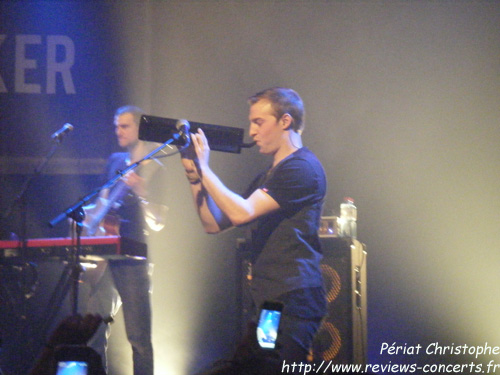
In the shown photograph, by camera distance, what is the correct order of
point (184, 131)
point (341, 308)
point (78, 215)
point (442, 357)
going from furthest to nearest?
point (442, 357), point (341, 308), point (78, 215), point (184, 131)

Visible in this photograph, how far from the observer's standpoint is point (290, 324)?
8.02ft

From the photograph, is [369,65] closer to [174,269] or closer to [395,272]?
[395,272]

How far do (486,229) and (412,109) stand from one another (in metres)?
1.01

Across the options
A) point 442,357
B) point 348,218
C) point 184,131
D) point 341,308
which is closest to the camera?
point 184,131

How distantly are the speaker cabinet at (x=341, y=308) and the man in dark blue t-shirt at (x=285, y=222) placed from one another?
0.73 m

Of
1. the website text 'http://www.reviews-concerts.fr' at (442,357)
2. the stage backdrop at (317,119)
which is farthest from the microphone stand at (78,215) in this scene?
the website text 'http://www.reviews-concerts.fr' at (442,357)

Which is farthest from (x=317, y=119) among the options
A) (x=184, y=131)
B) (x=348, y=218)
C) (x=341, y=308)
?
(x=184, y=131)

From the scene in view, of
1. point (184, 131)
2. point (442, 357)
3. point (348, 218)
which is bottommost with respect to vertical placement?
point (442, 357)

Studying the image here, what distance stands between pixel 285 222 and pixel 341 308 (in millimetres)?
939

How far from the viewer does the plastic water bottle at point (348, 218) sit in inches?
157

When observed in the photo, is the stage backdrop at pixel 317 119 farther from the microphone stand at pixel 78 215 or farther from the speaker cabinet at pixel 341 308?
the microphone stand at pixel 78 215

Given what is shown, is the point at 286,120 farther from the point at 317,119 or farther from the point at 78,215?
the point at 317,119

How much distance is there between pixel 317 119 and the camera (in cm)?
445

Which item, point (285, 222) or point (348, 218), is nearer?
point (285, 222)
